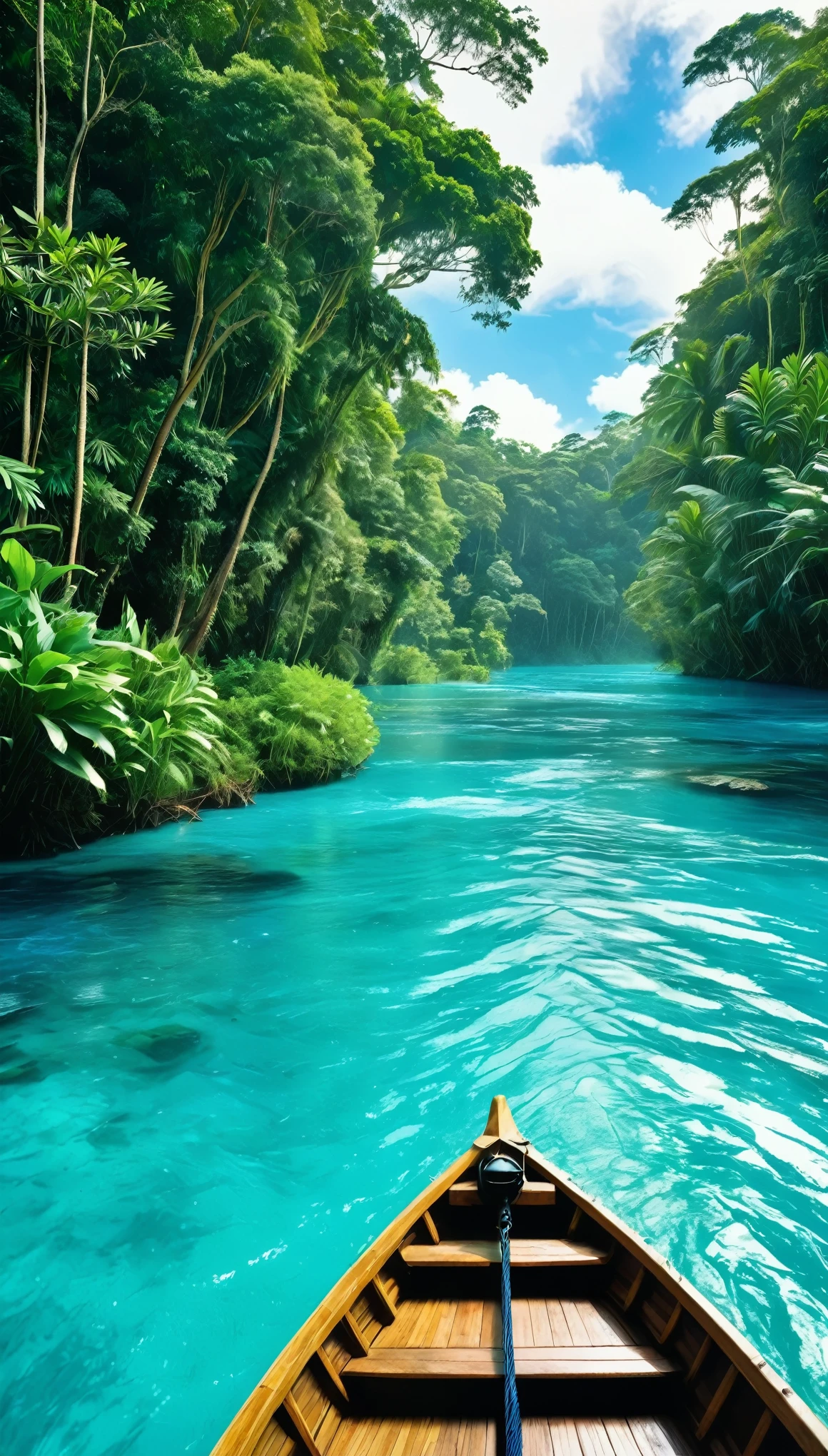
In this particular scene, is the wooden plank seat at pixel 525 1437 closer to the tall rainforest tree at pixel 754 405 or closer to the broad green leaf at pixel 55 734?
the broad green leaf at pixel 55 734

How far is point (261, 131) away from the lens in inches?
354

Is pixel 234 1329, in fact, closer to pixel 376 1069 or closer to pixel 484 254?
pixel 376 1069

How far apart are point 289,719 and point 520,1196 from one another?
915cm

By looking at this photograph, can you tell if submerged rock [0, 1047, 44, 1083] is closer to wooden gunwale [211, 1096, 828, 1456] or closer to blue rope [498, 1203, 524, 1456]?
wooden gunwale [211, 1096, 828, 1456]

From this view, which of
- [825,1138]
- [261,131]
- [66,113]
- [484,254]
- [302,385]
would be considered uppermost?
[484,254]

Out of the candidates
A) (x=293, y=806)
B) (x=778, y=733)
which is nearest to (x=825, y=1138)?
(x=293, y=806)

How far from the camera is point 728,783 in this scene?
1113 cm

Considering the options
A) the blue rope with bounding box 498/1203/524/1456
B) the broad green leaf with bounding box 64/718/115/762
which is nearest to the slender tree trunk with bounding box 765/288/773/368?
the broad green leaf with bounding box 64/718/115/762

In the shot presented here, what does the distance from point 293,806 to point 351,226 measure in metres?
8.73

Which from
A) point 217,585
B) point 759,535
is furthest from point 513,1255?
point 759,535

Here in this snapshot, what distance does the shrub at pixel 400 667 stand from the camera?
35.5 m

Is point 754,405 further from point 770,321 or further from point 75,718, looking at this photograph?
point 75,718

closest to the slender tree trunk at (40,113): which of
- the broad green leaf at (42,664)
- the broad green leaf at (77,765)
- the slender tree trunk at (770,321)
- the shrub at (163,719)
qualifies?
the shrub at (163,719)

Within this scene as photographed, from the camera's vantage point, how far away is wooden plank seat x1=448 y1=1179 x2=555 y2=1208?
8.22 ft
